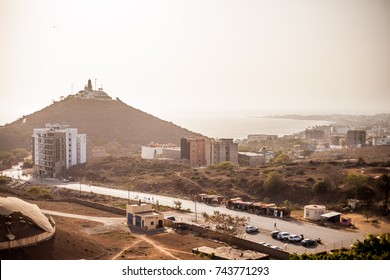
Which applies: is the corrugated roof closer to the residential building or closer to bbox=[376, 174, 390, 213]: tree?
the residential building

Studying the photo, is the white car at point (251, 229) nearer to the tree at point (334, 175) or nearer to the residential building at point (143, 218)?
the residential building at point (143, 218)

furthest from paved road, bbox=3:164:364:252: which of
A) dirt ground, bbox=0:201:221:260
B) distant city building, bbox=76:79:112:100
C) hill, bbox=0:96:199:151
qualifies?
distant city building, bbox=76:79:112:100

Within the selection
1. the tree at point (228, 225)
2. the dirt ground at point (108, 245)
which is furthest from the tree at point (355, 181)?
the dirt ground at point (108, 245)

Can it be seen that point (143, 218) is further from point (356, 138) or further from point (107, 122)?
point (107, 122)

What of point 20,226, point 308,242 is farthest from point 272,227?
point 20,226

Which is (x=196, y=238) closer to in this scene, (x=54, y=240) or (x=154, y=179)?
(x=54, y=240)
